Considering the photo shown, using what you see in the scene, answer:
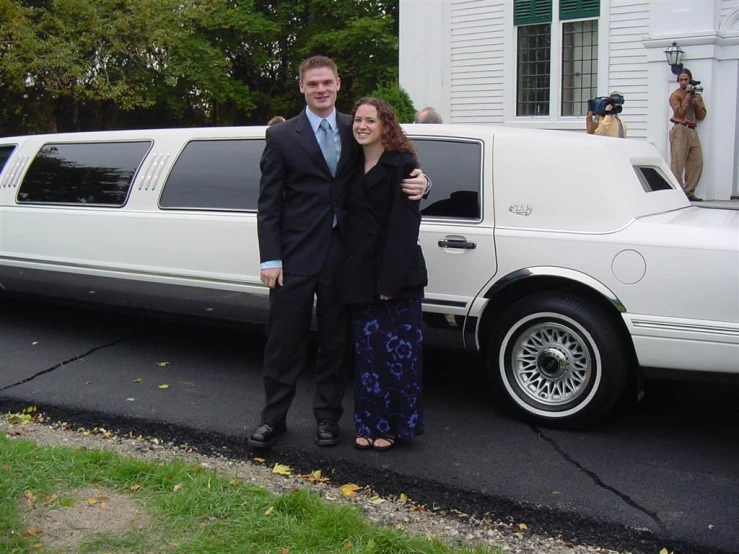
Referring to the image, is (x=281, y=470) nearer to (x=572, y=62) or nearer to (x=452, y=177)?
(x=452, y=177)

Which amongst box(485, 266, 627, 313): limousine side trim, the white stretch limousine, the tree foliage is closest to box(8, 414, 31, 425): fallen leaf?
the white stretch limousine

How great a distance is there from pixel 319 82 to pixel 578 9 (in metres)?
→ 11.8

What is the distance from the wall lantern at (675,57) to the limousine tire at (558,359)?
9.91 metres

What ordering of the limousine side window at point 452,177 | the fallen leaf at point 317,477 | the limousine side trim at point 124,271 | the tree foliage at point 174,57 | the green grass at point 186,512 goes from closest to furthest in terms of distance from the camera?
the green grass at point 186,512 < the fallen leaf at point 317,477 < the limousine side window at point 452,177 < the limousine side trim at point 124,271 < the tree foliage at point 174,57

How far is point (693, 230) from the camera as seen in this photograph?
438 centimetres

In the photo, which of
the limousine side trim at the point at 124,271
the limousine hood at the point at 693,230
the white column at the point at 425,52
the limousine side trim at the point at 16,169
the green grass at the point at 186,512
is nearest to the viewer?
the green grass at the point at 186,512

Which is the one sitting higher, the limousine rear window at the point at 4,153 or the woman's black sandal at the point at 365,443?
the limousine rear window at the point at 4,153

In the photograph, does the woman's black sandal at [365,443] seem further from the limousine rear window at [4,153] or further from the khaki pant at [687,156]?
the khaki pant at [687,156]

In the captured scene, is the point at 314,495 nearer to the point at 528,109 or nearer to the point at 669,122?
the point at 669,122

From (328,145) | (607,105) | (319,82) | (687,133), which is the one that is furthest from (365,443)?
(687,133)

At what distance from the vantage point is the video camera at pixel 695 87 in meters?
12.8

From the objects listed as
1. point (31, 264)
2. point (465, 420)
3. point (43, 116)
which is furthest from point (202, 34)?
point (465, 420)

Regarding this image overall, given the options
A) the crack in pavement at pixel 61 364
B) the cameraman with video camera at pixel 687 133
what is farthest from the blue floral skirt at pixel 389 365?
the cameraman with video camera at pixel 687 133

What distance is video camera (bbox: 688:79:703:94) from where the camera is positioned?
42.0ft
